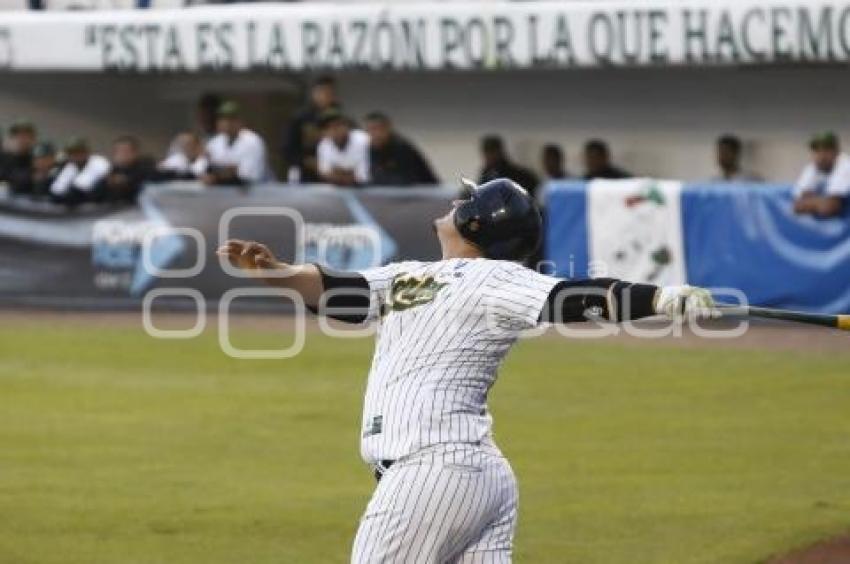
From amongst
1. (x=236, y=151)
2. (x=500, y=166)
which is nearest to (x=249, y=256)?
(x=236, y=151)

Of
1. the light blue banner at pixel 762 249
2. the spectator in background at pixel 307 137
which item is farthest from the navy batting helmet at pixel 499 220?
the spectator in background at pixel 307 137

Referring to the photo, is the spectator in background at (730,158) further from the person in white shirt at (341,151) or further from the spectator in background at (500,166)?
the person in white shirt at (341,151)

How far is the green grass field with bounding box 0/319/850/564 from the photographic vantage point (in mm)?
9203

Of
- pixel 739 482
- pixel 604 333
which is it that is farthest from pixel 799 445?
pixel 604 333

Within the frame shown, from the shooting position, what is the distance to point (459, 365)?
5539 mm

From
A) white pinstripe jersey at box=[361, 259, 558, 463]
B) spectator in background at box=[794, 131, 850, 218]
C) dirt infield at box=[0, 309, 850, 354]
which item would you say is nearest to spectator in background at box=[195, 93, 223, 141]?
dirt infield at box=[0, 309, 850, 354]

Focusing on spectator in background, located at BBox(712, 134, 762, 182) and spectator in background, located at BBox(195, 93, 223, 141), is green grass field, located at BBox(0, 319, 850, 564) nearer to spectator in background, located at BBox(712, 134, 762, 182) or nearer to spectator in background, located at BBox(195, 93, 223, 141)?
spectator in background, located at BBox(712, 134, 762, 182)

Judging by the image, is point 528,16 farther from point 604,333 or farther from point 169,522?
point 169,522

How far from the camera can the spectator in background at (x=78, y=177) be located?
62.0 feet

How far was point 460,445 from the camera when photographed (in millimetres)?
5469

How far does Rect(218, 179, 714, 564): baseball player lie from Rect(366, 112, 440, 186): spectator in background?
12.3 metres

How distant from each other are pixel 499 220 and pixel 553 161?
46.5 feet

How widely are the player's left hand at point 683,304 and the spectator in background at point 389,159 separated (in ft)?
41.5

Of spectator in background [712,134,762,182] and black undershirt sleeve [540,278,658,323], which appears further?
spectator in background [712,134,762,182]
